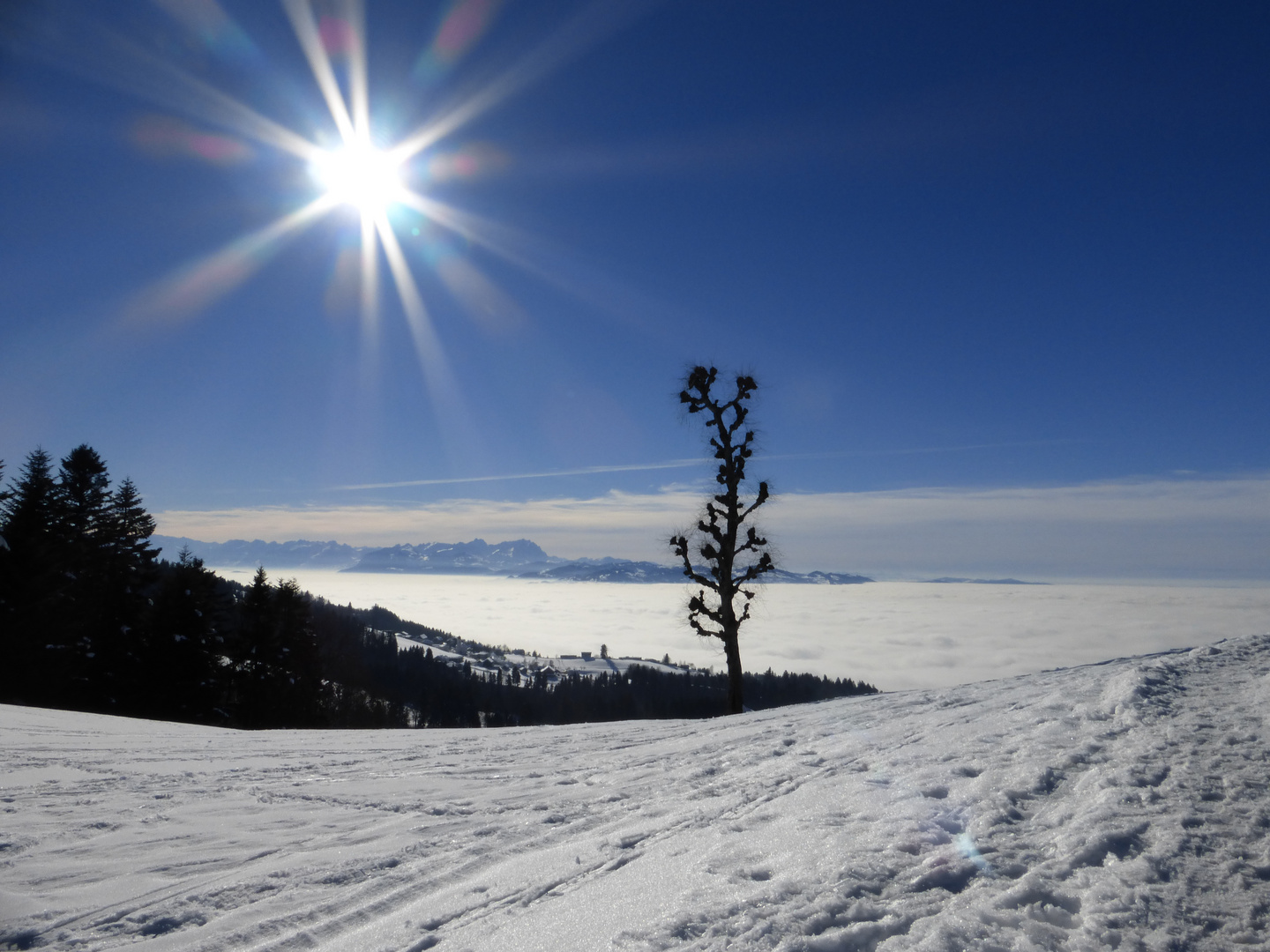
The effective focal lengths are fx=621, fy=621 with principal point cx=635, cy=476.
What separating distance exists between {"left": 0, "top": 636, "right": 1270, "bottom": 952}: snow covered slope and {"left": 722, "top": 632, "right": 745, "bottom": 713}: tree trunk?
36.6 feet

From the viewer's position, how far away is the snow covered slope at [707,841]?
2.89m

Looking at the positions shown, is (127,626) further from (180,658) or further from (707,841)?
(707,841)

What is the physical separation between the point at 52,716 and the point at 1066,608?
183 meters

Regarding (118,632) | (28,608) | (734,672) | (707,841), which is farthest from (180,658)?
(707,841)

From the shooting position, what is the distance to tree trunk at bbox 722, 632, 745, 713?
18.1 m

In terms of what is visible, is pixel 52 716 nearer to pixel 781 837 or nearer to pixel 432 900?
pixel 432 900

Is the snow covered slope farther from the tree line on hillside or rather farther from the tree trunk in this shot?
the tree line on hillside

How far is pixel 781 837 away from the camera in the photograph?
3930 mm

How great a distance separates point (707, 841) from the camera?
4.01m

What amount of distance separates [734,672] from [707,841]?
14714 mm

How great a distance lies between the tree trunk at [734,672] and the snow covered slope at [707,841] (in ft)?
36.6

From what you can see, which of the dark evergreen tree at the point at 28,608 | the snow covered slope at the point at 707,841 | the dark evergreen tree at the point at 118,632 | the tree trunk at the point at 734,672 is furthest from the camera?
the dark evergreen tree at the point at 118,632

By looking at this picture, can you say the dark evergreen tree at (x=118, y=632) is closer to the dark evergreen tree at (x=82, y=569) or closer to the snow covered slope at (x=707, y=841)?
the dark evergreen tree at (x=82, y=569)

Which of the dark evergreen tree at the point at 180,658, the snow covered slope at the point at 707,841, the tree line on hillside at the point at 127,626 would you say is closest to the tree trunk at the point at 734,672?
the tree line on hillside at the point at 127,626
